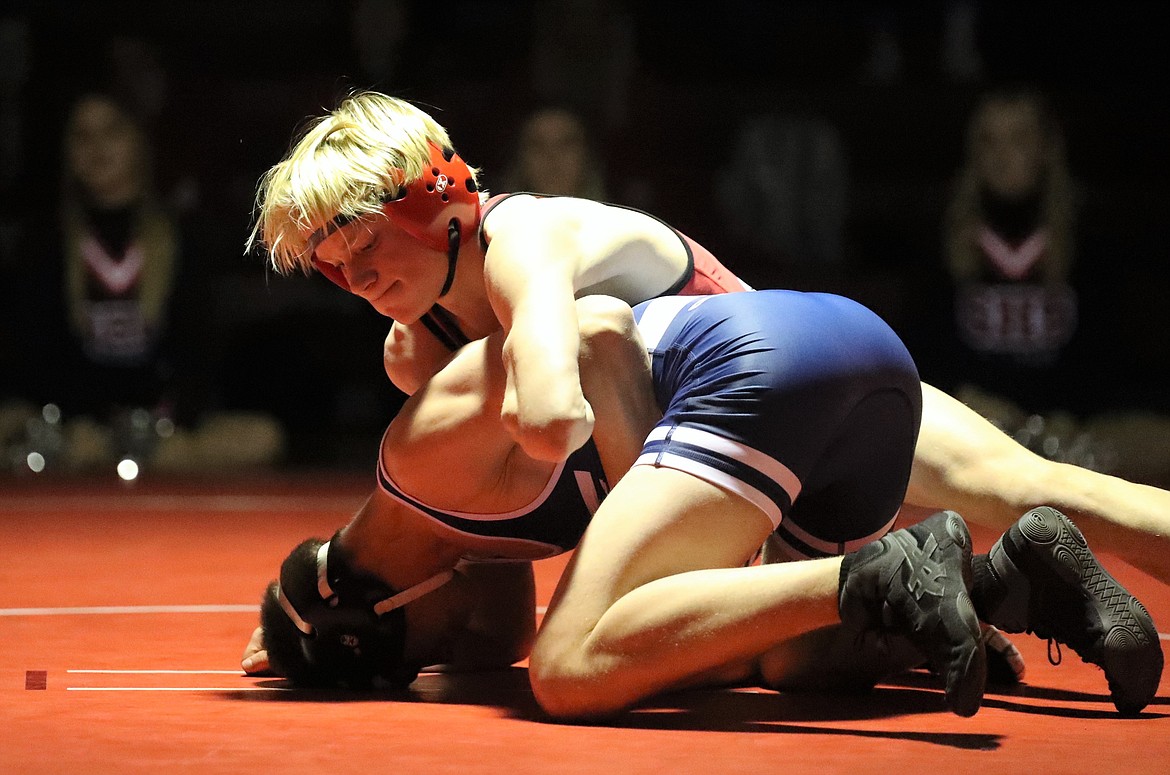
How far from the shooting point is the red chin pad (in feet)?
8.43

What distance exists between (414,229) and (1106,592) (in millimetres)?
1098

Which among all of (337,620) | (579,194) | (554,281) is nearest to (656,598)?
(554,281)

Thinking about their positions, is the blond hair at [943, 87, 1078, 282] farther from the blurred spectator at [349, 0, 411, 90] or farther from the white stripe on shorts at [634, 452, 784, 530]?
the white stripe on shorts at [634, 452, 784, 530]

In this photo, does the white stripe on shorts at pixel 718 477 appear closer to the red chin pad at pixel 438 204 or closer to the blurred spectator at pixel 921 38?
the red chin pad at pixel 438 204

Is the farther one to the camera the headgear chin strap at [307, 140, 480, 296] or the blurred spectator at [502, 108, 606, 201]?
the blurred spectator at [502, 108, 606, 201]

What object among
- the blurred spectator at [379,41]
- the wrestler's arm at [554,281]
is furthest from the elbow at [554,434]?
the blurred spectator at [379,41]

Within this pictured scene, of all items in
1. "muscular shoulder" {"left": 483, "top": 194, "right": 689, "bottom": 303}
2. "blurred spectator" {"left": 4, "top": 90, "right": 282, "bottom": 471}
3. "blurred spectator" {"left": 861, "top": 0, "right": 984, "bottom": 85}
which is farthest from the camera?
"blurred spectator" {"left": 861, "top": 0, "right": 984, "bottom": 85}

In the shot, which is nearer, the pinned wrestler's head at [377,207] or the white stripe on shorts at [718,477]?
the white stripe on shorts at [718,477]

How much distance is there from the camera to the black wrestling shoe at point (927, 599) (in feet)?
6.62

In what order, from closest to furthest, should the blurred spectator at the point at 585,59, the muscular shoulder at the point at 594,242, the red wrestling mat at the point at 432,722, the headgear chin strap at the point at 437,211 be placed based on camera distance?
the red wrestling mat at the point at 432,722
the muscular shoulder at the point at 594,242
the headgear chin strap at the point at 437,211
the blurred spectator at the point at 585,59

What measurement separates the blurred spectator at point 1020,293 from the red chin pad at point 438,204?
423cm

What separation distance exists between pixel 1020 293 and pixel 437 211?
14.8 feet

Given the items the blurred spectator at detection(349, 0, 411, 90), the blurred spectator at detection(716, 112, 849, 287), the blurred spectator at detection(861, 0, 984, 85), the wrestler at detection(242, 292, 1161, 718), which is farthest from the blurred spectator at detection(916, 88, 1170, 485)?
the wrestler at detection(242, 292, 1161, 718)

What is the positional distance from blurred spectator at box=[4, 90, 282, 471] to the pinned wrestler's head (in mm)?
4316
